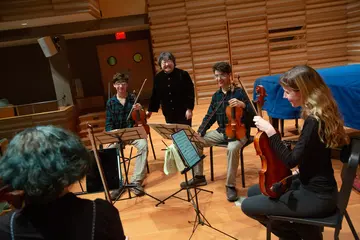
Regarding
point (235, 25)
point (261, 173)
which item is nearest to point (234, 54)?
point (235, 25)

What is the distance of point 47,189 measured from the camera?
1.05m

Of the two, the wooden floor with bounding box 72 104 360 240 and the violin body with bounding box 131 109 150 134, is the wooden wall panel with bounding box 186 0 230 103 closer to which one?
the wooden floor with bounding box 72 104 360 240

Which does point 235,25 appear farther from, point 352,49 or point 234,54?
point 352,49

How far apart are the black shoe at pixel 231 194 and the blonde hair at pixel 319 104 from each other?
1499mm

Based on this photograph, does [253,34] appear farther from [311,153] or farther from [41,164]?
[41,164]

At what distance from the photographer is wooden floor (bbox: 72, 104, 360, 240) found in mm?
2709

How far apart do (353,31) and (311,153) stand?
716cm

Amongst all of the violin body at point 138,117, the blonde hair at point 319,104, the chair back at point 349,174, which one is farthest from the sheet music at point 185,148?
the violin body at point 138,117

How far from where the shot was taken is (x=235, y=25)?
25.8ft

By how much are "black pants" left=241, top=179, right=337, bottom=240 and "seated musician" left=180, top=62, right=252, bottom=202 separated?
1.11 m

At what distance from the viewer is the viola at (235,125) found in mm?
3213

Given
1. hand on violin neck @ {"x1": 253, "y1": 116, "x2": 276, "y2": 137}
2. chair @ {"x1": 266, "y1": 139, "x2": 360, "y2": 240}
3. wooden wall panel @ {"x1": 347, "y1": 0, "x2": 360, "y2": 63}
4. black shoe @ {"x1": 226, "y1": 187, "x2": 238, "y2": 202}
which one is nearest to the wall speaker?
black shoe @ {"x1": 226, "y1": 187, "x2": 238, "y2": 202}

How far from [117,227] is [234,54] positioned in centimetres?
735

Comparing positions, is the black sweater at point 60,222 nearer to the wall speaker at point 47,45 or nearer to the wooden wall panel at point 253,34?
the wall speaker at point 47,45
